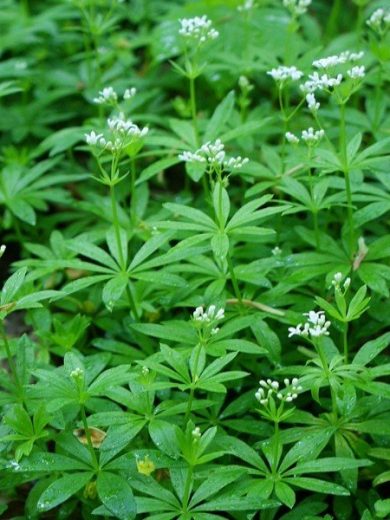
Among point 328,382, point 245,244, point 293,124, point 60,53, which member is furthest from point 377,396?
point 60,53

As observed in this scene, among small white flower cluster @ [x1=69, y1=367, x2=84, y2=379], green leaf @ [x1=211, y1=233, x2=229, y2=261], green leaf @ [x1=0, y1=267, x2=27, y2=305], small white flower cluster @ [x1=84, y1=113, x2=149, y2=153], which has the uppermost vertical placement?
small white flower cluster @ [x1=84, y1=113, x2=149, y2=153]

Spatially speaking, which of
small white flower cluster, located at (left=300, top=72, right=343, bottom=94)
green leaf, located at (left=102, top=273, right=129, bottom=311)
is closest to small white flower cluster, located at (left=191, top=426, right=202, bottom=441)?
green leaf, located at (left=102, top=273, right=129, bottom=311)

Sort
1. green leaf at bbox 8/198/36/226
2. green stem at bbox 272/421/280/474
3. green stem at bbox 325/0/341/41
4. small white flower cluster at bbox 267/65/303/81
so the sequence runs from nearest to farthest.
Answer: green stem at bbox 272/421/280/474, small white flower cluster at bbox 267/65/303/81, green leaf at bbox 8/198/36/226, green stem at bbox 325/0/341/41

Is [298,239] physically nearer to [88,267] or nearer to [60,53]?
[88,267]

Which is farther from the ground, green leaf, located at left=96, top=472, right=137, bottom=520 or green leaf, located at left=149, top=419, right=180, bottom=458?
green leaf, located at left=149, top=419, right=180, bottom=458

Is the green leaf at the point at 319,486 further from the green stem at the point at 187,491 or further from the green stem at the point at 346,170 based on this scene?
the green stem at the point at 346,170

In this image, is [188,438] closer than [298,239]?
Yes

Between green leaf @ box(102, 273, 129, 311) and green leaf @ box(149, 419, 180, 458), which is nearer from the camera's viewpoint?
green leaf @ box(149, 419, 180, 458)

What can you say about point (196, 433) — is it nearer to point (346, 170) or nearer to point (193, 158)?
point (193, 158)

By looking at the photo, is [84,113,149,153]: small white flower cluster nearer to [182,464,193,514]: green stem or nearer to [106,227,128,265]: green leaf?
[106,227,128,265]: green leaf

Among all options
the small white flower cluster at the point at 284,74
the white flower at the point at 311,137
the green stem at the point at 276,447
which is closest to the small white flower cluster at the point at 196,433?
the green stem at the point at 276,447
